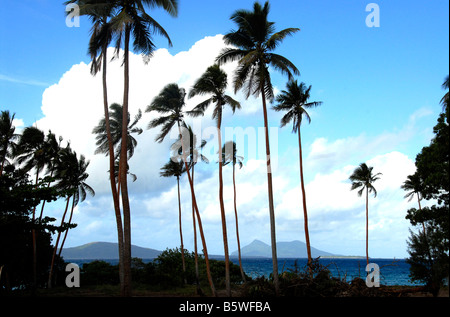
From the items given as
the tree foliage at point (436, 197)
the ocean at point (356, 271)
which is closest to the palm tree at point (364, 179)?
the ocean at point (356, 271)

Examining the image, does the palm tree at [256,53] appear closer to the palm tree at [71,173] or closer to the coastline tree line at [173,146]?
the coastline tree line at [173,146]

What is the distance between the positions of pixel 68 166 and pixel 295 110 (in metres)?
20.2

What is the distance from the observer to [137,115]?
28.6 metres

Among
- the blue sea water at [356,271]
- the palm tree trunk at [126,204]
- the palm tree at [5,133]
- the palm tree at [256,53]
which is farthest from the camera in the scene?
the palm tree at [5,133]

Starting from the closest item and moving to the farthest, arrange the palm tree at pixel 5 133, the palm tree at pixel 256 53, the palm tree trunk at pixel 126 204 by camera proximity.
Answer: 1. the palm tree trunk at pixel 126 204
2. the palm tree at pixel 256 53
3. the palm tree at pixel 5 133

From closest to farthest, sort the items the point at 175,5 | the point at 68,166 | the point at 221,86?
the point at 175,5 < the point at 221,86 < the point at 68,166

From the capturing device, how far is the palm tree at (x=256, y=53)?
1944cm

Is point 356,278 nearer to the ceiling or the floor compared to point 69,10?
nearer to the floor

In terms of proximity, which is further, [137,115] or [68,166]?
[68,166]

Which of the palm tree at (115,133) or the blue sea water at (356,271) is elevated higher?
the palm tree at (115,133)

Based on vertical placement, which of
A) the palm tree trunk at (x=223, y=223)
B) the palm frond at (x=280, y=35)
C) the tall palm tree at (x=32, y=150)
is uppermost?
the palm frond at (x=280, y=35)

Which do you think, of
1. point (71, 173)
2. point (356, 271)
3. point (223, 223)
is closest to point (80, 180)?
point (71, 173)
